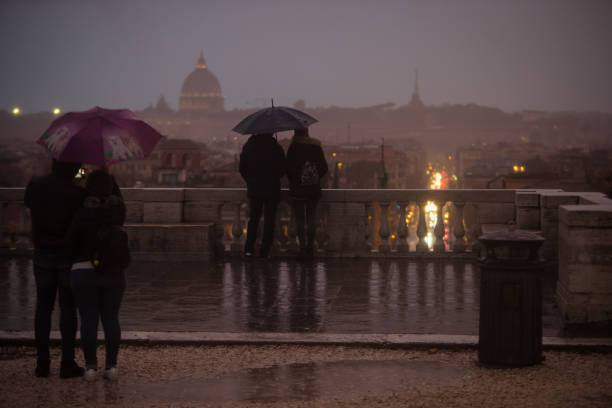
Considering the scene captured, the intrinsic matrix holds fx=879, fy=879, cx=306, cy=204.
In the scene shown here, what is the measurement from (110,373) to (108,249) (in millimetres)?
866

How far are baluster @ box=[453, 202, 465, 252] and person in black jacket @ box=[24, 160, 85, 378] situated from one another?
24.1 feet

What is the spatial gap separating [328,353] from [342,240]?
20.0ft

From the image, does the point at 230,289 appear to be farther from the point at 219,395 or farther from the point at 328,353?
the point at 219,395

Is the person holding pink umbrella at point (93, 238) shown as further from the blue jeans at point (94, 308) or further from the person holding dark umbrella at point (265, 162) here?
the person holding dark umbrella at point (265, 162)

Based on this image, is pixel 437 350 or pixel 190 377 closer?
pixel 190 377

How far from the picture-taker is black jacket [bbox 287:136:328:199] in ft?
39.6

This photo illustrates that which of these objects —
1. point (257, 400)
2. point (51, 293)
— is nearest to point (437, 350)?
point (257, 400)

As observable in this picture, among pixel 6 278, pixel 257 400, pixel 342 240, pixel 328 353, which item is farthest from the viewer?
pixel 342 240

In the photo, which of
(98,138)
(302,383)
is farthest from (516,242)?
(98,138)

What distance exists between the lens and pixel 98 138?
6477 millimetres

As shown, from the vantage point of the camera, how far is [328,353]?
688 centimetres

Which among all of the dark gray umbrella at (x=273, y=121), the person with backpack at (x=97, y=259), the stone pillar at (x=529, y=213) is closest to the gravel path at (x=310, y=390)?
the person with backpack at (x=97, y=259)

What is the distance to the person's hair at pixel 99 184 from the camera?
6.11 metres

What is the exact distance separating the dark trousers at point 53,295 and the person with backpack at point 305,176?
6029mm
